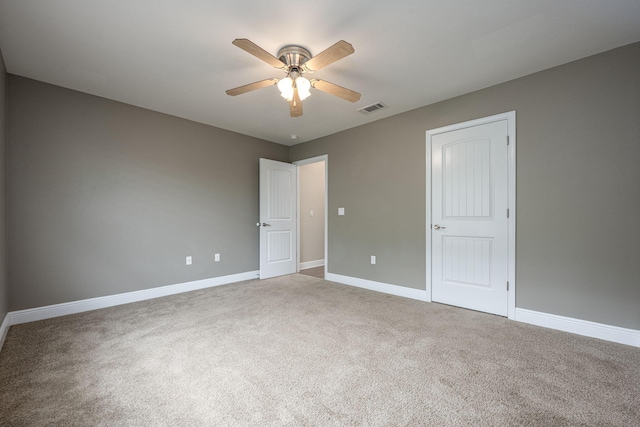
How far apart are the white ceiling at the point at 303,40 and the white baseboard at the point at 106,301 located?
2.35 metres

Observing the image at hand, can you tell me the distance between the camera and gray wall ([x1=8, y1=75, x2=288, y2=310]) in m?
2.76

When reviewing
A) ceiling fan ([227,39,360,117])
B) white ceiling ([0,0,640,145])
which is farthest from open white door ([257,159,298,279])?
ceiling fan ([227,39,360,117])

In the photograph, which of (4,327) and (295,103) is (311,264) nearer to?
(295,103)

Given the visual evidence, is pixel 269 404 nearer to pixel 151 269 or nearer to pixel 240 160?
pixel 151 269

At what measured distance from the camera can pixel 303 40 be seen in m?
2.15

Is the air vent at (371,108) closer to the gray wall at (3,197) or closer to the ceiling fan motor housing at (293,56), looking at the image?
the ceiling fan motor housing at (293,56)

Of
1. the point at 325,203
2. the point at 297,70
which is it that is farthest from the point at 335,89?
the point at 325,203

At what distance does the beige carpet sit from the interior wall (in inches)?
108

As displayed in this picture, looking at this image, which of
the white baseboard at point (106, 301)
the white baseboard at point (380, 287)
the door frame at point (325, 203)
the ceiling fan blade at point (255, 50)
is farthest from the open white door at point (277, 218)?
the ceiling fan blade at point (255, 50)

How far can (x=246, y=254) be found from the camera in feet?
15.1

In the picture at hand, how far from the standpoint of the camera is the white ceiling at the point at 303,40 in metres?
1.84

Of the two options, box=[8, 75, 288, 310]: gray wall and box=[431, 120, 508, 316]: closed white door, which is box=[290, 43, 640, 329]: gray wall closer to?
box=[431, 120, 508, 316]: closed white door

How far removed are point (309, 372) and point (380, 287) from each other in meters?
2.27

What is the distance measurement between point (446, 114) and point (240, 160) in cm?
313
